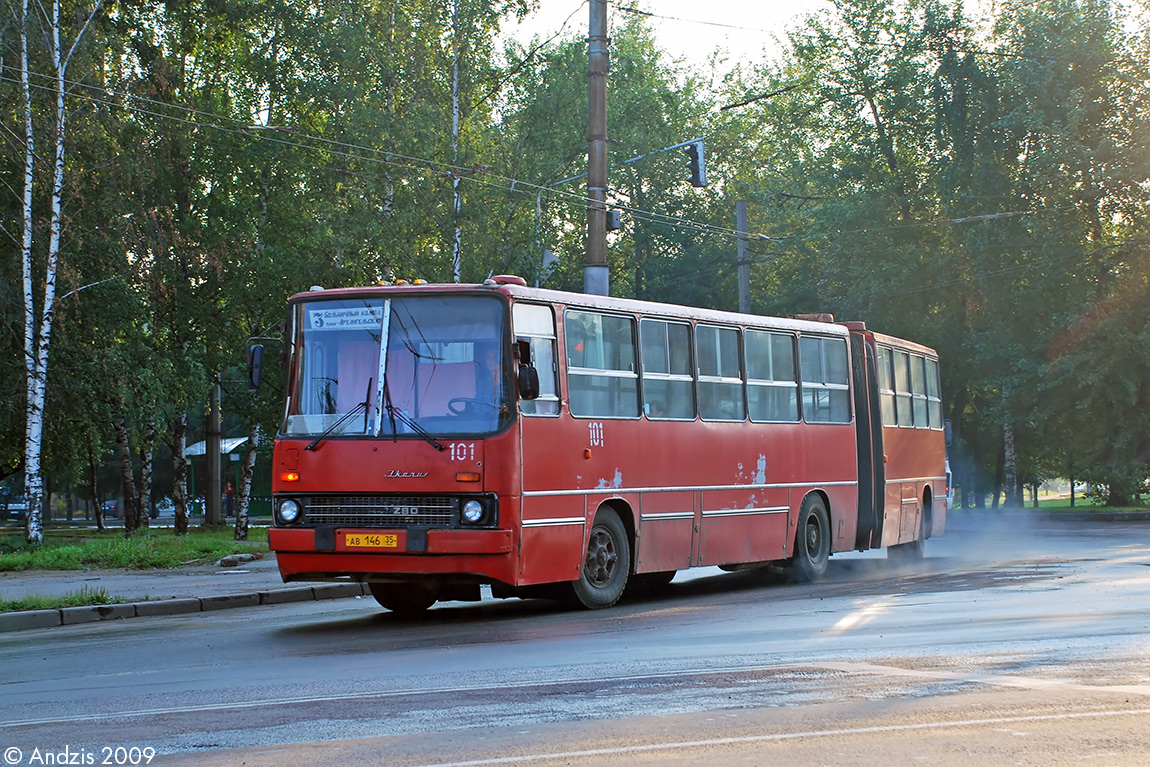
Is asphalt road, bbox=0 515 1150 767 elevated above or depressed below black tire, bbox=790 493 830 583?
below

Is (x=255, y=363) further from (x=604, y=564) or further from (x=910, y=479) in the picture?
(x=910, y=479)

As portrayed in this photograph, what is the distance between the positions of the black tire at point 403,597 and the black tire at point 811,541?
5.46 meters

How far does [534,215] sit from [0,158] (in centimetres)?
1403

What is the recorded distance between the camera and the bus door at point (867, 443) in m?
21.3

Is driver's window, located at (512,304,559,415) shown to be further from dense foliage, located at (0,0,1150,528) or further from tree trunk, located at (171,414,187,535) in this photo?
tree trunk, located at (171,414,187,535)

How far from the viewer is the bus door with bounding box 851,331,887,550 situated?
21266 mm

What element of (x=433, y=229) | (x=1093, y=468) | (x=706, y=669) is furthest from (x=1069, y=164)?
(x=706, y=669)

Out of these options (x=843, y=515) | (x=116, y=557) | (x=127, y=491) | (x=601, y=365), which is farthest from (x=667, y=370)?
(x=127, y=491)

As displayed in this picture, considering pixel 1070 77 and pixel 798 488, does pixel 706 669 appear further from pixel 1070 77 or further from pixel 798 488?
pixel 1070 77

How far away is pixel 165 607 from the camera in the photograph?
16172 mm

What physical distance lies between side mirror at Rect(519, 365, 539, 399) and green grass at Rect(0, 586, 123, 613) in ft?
17.4

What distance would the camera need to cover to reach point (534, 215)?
4153 cm

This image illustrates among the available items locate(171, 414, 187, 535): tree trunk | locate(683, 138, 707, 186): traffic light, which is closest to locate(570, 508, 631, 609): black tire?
locate(683, 138, 707, 186): traffic light

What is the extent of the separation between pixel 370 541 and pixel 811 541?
778 cm
